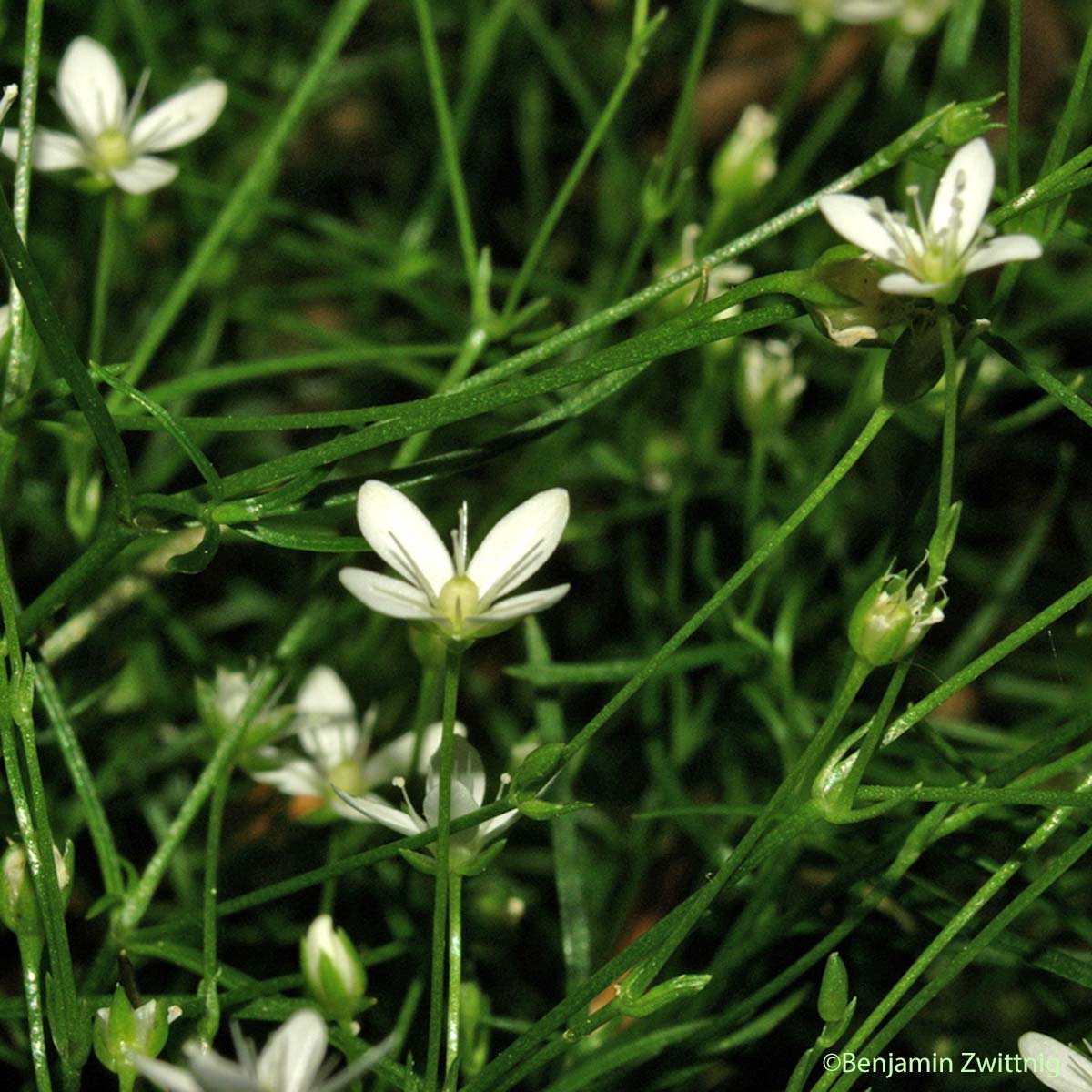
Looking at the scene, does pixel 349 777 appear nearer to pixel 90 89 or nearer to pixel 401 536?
pixel 401 536

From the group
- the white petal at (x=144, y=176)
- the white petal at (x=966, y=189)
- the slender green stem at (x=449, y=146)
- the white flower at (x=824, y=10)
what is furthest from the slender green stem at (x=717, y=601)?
the white flower at (x=824, y=10)

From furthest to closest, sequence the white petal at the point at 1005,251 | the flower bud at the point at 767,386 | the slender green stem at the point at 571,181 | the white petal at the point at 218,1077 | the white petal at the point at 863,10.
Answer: the white petal at the point at 863,10
the flower bud at the point at 767,386
the slender green stem at the point at 571,181
the white petal at the point at 1005,251
the white petal at the point at 218,1077

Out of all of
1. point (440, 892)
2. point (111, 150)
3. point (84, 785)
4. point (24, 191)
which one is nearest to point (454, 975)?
point (440, 892)

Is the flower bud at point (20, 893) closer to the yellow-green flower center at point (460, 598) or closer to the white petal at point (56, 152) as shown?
the yellow-green flower center at point (460, 598)

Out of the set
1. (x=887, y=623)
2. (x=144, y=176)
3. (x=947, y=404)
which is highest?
(x=144, y=176)

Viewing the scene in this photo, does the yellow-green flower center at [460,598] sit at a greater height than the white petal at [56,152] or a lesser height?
lesser

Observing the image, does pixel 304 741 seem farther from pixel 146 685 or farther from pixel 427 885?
pixel 146 685

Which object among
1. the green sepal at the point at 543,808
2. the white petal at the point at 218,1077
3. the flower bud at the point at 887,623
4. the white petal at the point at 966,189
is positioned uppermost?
the white petal at the point at 966,189
